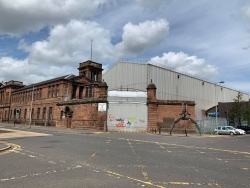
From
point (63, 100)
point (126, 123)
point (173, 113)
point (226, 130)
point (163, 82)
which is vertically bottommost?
point (226, 130)

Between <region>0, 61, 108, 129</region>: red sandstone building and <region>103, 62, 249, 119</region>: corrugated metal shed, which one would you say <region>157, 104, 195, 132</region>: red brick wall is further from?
<region>103, 62, 249, 119</region>: corrugated metal shed

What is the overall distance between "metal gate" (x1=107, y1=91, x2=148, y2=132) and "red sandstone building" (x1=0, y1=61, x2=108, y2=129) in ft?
3.96

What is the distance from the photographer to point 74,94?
A: 49.6 meters

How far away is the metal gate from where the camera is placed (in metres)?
33.5

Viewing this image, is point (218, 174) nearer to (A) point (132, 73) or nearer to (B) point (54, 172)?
(B) point (54, 172)

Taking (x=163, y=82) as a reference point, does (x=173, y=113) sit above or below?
below

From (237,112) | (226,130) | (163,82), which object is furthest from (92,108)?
(237,112)

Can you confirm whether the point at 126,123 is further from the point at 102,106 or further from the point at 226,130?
the point at 226,130

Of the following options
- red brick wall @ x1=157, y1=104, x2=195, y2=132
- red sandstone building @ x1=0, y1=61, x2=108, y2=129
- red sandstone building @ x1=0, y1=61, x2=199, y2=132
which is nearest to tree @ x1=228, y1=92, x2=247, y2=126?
red sandstone building @ x1=0, y1=61, x2=199, y2=132

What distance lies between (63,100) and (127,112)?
17.1 metres

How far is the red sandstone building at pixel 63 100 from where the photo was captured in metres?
35.3

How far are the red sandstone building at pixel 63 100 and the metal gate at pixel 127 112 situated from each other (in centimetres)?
121

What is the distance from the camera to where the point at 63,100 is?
1788 inches

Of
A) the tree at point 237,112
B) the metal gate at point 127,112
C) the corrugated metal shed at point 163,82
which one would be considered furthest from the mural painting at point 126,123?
the tree at point 237,112
